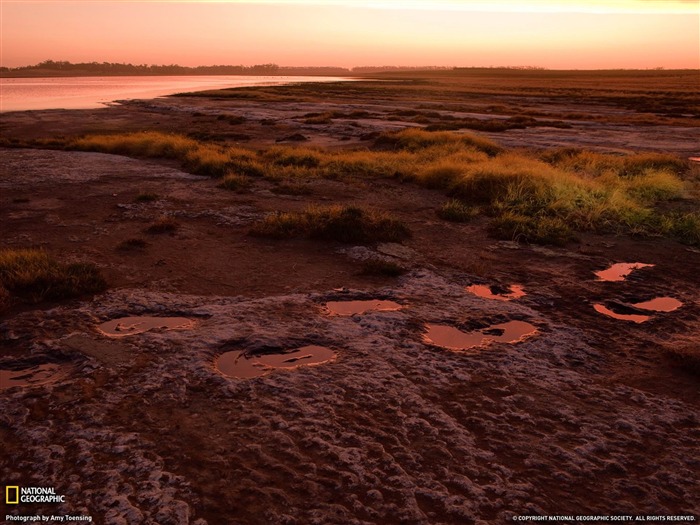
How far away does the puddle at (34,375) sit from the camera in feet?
16.2

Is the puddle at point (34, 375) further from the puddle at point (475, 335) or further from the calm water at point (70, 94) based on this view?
the calm water at point (70, 94)

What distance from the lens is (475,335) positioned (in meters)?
6.14

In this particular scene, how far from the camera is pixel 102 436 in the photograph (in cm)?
415

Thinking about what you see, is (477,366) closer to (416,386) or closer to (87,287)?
(416,386)

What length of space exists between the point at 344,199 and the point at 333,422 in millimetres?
9204

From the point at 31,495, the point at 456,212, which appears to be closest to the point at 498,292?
the point at 456,212

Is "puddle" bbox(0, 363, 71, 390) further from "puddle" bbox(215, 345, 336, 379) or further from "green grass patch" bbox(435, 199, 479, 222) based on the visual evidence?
"green grass patch" bbox(435, 199, 479, 222)

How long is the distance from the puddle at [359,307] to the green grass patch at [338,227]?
2.51m

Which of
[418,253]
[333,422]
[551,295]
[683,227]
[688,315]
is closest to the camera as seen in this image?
[333,422]

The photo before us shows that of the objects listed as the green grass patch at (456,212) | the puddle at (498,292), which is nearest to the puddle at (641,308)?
the puddle at (498,292)

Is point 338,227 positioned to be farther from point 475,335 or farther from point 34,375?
point 34,375

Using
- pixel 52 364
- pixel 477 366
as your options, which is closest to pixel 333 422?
pixel 477 366

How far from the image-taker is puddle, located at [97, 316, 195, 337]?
19.4ft

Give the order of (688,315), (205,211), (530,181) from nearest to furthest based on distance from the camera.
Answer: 1. (688,315)
2. (205,211)
3. (530,181)
